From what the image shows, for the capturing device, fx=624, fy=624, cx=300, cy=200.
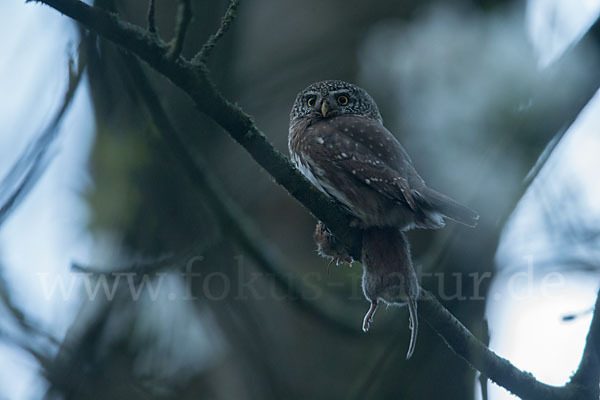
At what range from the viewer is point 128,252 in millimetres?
3723

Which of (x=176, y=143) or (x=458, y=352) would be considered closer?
(x=458, y=352)

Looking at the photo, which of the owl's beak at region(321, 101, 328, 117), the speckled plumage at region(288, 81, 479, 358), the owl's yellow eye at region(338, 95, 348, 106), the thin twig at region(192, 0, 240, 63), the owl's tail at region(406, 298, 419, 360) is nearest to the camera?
the thin twig at region(192, 0, 240, 63)

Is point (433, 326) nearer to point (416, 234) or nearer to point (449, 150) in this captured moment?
point (449, 150)

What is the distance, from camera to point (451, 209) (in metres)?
2.87

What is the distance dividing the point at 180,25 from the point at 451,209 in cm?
148

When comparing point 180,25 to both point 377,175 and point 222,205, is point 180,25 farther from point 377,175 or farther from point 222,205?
point 377,175

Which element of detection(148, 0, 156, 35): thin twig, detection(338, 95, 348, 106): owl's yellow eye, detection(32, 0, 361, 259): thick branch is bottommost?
detection(32, 0, 361, 259): thick branch

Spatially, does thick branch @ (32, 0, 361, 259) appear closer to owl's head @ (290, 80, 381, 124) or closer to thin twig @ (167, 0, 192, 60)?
thin twig @ (167, 0, 192, 60)

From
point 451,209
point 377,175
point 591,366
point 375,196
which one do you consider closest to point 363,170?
point 377,175

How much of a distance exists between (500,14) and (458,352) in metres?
3.66

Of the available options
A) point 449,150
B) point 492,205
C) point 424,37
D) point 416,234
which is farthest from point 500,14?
point 492,205

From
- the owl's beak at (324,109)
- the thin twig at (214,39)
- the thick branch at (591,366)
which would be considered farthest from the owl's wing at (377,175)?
the thin twig at (214,39)

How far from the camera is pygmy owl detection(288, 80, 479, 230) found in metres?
3.15

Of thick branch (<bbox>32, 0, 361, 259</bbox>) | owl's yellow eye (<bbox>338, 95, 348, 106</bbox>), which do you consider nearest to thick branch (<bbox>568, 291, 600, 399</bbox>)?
thick branch (<bbox>32, 0, 361, 259</bbox>)
